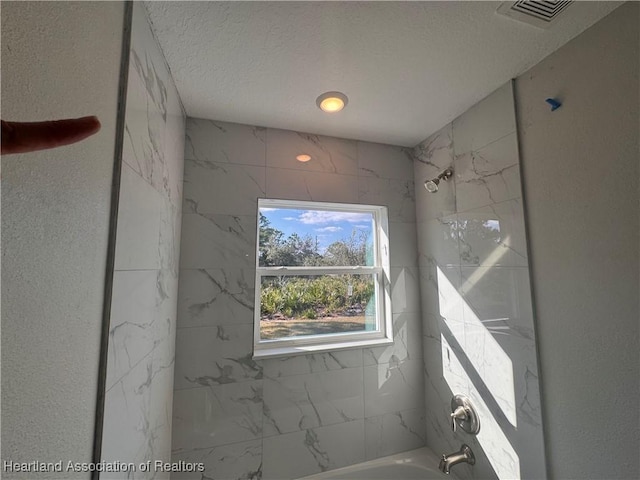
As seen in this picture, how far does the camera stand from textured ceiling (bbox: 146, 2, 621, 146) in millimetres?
1040

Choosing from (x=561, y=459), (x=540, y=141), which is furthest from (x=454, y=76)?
(x=561, y=459)

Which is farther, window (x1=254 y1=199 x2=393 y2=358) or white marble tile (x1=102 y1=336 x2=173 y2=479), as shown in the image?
window (x1=254 y1=199 x2=393 y2=358)

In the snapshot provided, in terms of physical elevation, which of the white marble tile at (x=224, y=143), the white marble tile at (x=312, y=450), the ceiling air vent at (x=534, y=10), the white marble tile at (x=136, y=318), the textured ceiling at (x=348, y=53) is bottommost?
the white marble tile at (x=312, y=450)

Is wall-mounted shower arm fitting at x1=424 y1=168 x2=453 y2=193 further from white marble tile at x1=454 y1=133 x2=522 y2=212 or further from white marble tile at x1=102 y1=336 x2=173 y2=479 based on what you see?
white marble tile at x1=102 y1=336 x2=173 y2=479

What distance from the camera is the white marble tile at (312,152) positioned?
6.15 ft

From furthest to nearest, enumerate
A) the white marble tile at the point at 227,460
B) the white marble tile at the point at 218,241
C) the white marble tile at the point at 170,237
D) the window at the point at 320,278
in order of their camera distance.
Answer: the window at the point at 320,278 < the white marble tile at the point at 218,241 < the white marble tile at the point at 227,460 < the white marble tile at the point at 170,237

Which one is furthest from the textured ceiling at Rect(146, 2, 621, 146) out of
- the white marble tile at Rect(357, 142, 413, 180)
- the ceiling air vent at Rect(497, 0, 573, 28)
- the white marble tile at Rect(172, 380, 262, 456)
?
the white marble tile at Rect(172, 380, 262, 456)

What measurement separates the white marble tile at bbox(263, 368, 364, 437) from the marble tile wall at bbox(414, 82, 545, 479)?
0.57 m

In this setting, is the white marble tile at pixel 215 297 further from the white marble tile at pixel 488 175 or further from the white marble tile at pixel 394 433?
the white marble tile at pixel 488 175

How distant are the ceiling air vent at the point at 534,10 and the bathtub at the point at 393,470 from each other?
91.7 inches

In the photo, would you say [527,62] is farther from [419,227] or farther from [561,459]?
[561,459]

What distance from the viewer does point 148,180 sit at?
109cm

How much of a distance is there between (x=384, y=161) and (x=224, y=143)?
3.75 ft

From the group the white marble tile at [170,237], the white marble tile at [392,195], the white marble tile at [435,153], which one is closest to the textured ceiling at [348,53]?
the white marble tile at [435,153]
